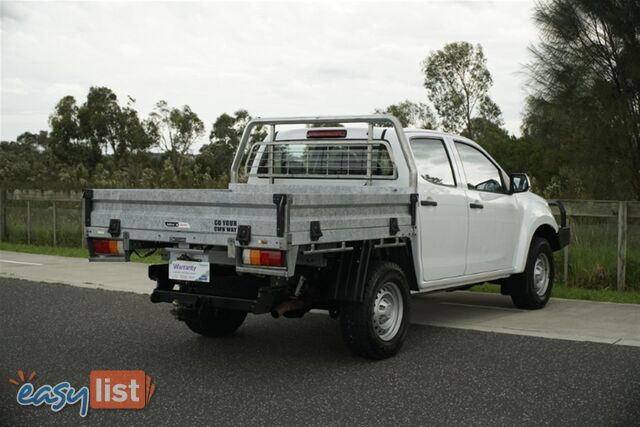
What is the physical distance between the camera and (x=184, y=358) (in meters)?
7.00

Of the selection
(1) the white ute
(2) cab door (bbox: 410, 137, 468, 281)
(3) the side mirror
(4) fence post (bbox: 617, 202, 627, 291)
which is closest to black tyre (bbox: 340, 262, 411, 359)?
(1) the white ute

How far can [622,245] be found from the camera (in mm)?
11234

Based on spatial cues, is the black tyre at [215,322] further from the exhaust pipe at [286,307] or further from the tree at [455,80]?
the tree at [455,80]

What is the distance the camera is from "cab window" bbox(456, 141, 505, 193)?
8562 mm

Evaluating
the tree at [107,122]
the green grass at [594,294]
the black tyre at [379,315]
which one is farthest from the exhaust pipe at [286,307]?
the tree at [107,122]

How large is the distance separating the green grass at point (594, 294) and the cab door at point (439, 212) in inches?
122

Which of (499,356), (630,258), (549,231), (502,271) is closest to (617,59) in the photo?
(630,258)

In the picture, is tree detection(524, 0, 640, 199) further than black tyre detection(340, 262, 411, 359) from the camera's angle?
Yes

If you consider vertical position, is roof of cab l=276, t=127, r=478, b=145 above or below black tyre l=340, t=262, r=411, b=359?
above

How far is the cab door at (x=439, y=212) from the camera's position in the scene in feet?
24.8

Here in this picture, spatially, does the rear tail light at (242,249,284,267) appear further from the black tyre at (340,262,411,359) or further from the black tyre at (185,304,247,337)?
the black tyre at (185,304,247,337)

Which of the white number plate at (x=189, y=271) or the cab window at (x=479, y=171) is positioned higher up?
the cab window at (x=479, y=171)

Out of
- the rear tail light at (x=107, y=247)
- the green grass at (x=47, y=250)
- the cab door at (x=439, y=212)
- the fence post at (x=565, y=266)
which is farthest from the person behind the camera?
the green grass at (x=47, y=250)

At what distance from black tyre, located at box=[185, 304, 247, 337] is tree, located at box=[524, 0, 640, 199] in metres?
15.8
